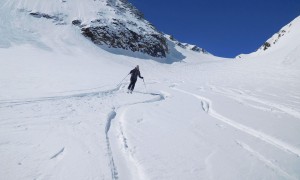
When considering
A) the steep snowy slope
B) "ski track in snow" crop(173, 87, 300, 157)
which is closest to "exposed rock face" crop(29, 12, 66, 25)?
the steep snowy slope

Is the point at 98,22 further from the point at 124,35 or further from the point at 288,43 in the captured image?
the point at 288,43

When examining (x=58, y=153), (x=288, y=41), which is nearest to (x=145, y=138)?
(x=58, y=153)

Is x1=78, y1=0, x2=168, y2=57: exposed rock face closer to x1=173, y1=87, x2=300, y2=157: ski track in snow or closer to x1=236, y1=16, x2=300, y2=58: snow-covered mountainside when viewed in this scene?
x1=236, y1=16, x2=300, y2=58: snow-covered mountainside

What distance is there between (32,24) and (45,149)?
3567 centimetres

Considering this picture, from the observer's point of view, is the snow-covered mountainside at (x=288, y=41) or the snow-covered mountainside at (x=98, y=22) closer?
the snow-covered mountainside at (x=288, y=41)

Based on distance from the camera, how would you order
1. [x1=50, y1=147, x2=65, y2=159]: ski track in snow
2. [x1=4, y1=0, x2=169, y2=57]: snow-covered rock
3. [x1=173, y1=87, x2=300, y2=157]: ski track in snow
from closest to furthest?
[x1=50, y1=147, x2=65, y2=159]: ski track in snow
[x1=173, y1=87, x2=300, y2=157]: ski track in snow
[x1=4, y1=0, x2=169, y2=57]: snow-covered rock

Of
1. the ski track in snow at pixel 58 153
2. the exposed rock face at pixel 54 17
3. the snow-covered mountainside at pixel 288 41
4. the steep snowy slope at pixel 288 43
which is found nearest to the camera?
the ski track in snow at pixel 58 153

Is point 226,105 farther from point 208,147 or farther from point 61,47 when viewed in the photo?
point 61,47

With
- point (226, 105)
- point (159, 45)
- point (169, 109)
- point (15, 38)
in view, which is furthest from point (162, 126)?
point (159, 45)

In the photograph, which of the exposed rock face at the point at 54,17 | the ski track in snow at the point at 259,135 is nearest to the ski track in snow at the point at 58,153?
the ski track in snow at the point at 259,135

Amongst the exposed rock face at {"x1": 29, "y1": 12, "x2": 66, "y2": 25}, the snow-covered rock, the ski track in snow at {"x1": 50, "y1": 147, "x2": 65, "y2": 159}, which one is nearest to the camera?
the ski track in snow at {"x1": 50, "y1": 147, "x2": 65, "y2": 159}

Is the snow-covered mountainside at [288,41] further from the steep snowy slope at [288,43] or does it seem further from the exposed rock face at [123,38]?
the exposed rock face at [123,38]

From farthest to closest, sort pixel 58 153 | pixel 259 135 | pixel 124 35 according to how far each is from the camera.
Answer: pixel 124 35
pixel 259 135
pixel 58 153

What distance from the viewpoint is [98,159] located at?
151 inches
